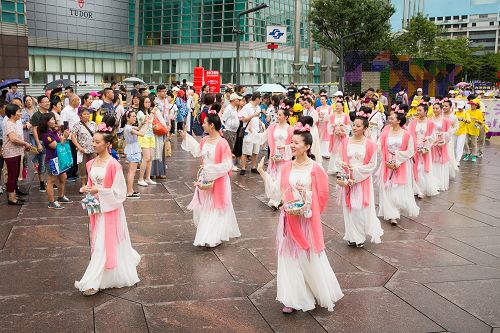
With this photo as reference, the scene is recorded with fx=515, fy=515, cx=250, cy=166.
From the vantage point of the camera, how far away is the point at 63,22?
1795 inches

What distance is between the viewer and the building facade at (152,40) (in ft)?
145

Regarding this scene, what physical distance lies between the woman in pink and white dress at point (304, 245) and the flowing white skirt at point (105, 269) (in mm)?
1754

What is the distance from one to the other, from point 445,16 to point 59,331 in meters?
156

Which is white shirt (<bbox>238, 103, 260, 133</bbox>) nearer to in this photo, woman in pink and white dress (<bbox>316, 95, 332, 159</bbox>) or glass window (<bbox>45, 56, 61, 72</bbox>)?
woman in pink and white dress (<bbox>316, 95, 332, 159</bbox>)

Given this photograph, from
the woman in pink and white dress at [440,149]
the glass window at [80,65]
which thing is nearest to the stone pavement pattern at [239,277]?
the woman in pink and white dress at [440,149]

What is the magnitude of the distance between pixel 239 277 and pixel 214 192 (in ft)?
4.81

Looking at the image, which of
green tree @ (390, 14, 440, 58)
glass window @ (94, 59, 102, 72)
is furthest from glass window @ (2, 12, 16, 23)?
green tree @ (390, 14, 440, 58)

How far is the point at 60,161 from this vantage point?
8961 millimetres

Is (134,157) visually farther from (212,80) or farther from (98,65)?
(98,65)

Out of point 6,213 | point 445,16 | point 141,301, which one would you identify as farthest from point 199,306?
point 445,16

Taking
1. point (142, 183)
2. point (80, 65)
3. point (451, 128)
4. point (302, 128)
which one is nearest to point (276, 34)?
point (451, 128)

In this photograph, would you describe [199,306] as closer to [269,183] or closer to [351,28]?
[269,183]

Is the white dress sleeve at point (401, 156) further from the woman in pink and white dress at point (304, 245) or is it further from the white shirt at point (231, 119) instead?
the white shirt at point (231, 119)

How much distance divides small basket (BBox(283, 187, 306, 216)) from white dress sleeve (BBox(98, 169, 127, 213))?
185 cm
